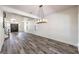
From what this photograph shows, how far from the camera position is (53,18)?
7.32m

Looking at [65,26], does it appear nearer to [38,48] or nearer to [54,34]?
[54,34]

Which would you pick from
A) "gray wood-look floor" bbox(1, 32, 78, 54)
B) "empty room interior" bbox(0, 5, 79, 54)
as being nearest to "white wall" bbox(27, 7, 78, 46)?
"empty room interior" bbox(0, 5, 79, 54)

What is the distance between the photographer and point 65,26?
18.6ft

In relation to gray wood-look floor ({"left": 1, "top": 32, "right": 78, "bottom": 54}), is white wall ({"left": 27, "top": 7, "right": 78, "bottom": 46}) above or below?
above

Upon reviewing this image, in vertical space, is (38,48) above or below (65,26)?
below

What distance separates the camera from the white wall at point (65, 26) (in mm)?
5007

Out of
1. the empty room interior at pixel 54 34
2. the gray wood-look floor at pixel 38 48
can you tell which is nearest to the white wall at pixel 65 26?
the empty room interior at pixel 54 34

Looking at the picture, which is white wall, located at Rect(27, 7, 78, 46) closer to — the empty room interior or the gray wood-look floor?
the empty room interior

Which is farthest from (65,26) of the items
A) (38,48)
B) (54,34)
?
(38,48)

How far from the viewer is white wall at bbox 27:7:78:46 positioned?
Result: 16.4 ft

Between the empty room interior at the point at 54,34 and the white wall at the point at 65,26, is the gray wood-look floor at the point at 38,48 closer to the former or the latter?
the empty room interior at the point at 54,34
